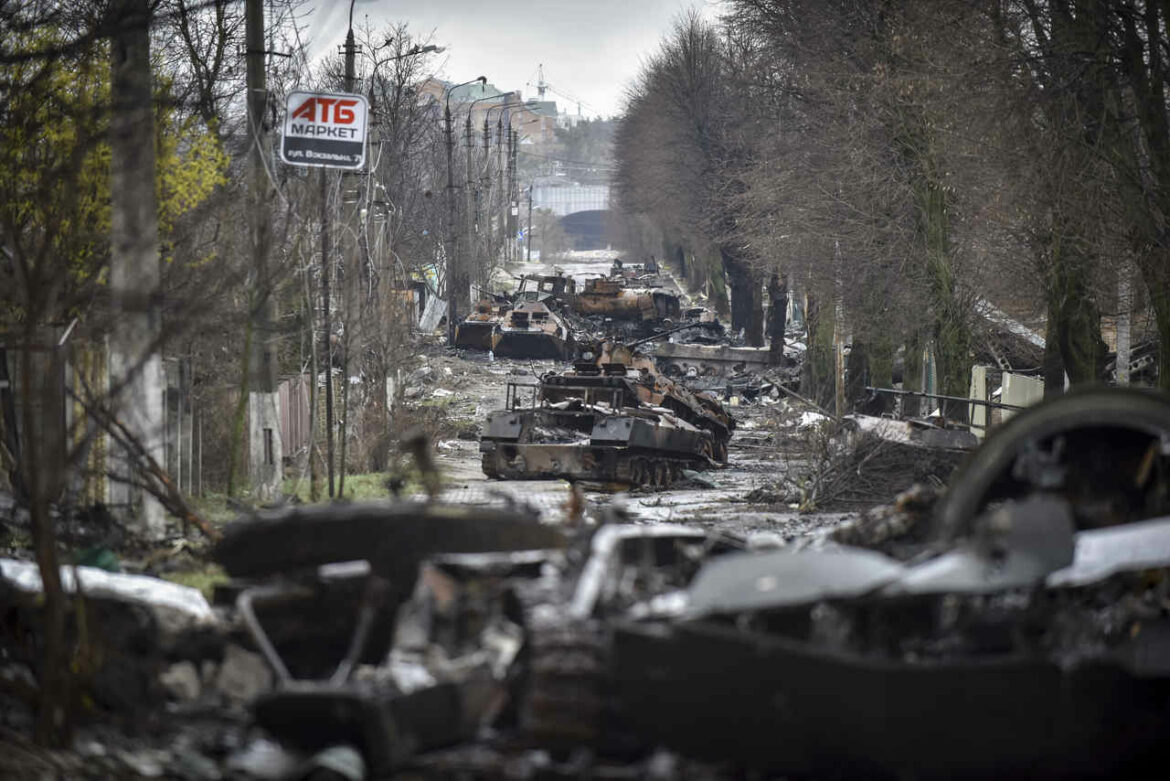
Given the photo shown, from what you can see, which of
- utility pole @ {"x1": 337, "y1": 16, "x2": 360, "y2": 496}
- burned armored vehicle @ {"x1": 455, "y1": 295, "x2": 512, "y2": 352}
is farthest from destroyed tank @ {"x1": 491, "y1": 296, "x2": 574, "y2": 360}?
utility pole @ {"x1": 337, "y1": 16, "x2": 360, "y2": 496}

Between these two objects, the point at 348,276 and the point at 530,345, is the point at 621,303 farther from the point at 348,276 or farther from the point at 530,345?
the point at 348,276

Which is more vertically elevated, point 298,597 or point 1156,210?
point 1156,210

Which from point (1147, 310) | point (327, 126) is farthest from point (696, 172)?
point (327, 126)

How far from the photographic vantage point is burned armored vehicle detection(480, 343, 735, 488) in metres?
20.9

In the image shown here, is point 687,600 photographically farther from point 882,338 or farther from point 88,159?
point 882,338

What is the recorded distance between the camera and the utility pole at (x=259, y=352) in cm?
1593

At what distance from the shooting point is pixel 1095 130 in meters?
16.5

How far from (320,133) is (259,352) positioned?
100 inches

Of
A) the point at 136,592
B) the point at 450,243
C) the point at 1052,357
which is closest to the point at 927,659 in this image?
the point at 136,592

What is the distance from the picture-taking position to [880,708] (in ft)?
15.5

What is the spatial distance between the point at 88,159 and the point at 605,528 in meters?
10.8

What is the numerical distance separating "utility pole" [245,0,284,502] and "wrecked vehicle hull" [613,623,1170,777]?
37.1 ft

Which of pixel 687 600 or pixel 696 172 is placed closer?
pixel 687 600

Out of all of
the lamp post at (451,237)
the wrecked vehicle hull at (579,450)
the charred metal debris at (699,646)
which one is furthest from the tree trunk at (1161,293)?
the lamp post at (451,237)
